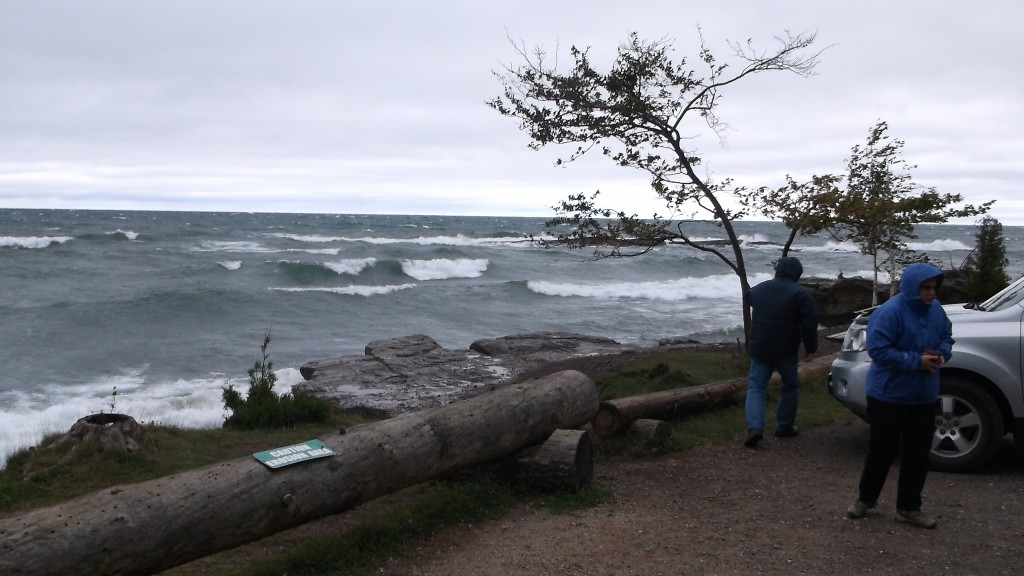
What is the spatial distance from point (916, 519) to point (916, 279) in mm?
1502

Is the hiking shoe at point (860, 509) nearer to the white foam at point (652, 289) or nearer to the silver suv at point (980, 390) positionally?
the silver suv at point (980, 390)

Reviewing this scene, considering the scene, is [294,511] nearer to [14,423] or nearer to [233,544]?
[233,544]

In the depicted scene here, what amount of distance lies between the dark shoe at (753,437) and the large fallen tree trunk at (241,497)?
228 cm

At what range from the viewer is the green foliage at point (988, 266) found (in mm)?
14039

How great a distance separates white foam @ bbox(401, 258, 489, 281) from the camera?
134 ft

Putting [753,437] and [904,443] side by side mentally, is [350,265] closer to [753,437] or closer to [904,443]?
[753,437]

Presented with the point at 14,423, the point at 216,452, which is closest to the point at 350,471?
the point at 216,452

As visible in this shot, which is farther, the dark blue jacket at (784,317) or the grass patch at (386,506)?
the dark blue jacket at (784,317)

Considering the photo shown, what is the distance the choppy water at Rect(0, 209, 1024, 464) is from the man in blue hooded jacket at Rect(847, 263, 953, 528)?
5877 mm

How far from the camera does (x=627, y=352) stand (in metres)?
14.8

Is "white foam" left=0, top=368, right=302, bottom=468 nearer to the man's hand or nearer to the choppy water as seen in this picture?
the choppy water

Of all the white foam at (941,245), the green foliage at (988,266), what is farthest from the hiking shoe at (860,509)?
the white foam at (941,245)

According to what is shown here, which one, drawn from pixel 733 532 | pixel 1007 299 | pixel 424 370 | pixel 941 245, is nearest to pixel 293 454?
pixel 733 532

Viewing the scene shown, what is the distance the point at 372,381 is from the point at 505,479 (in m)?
6.87
